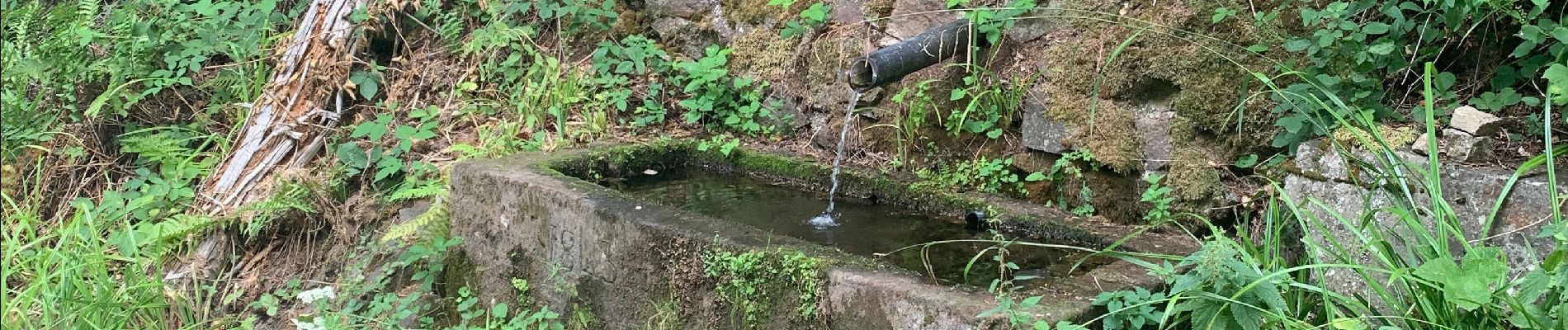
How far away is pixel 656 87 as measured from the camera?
191 inches

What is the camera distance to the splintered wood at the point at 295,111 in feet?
15.8

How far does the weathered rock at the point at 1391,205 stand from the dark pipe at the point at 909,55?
132 centimetres

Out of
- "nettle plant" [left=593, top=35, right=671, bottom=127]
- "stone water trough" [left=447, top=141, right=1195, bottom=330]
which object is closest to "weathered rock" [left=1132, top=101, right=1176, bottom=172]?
"stone water trough" [left=447, top=141, right=1195, bottom=330]

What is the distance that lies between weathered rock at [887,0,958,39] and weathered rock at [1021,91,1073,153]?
0.65 meters

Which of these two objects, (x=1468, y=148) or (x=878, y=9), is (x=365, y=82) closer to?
(x=878, y=9)

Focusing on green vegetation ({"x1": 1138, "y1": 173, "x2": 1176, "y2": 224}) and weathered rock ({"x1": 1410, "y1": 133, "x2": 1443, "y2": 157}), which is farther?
green vegetation ({"x1": 1138, "y1": 173, "x2": 1176, "y2": 224})

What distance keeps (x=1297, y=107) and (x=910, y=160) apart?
1.51 metres

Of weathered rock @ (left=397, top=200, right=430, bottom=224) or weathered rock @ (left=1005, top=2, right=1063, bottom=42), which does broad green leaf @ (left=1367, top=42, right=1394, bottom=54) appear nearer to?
weathered rock @ (left=1005, top=2, right=1063, bottom=42)

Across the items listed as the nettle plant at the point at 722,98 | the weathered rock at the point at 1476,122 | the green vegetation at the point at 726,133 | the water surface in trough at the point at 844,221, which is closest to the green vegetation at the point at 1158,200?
the green vegetation at the point at 726,133

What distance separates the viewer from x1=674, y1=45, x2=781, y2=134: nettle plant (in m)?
4.59

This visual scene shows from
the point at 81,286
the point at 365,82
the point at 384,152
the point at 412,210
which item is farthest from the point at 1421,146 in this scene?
the point at 365,82

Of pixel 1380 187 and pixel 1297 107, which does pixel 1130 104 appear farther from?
pixel 1380 187

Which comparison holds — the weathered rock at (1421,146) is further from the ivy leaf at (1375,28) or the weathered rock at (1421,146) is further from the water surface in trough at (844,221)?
the water surface in trough at (844,221)

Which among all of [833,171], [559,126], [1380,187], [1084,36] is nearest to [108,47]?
[559,126]
